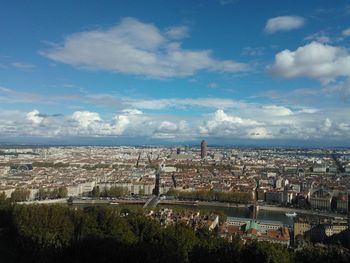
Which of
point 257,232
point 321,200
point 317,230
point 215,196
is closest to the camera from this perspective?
point 257,232

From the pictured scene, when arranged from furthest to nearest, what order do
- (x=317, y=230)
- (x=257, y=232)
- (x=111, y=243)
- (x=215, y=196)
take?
(x=215, y=196), (x=317, y=230), (x=257, y=232), (x=111, y=243)

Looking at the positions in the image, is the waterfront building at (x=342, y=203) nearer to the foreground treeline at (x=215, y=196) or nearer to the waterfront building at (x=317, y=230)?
A: the foreground treeline at (x=215, y=196)

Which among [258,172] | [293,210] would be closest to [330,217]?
[293,210]

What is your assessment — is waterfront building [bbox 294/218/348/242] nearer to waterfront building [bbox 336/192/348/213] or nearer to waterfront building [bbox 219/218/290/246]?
waterfront building [bbox 219/218/290/246]

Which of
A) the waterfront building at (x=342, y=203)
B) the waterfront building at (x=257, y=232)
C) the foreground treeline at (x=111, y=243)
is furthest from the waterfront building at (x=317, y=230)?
the waterfront building at (x=342, y=203)

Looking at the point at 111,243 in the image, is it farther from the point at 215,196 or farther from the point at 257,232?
the point at 215,196

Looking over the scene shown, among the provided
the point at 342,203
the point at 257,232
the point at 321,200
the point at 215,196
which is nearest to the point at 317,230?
the point at 257,232
